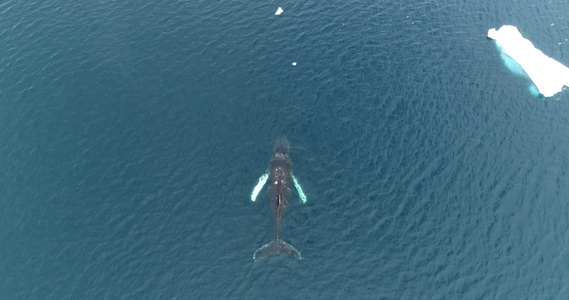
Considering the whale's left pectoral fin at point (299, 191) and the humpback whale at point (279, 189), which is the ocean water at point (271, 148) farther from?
the humpback whale at point (279, 189)

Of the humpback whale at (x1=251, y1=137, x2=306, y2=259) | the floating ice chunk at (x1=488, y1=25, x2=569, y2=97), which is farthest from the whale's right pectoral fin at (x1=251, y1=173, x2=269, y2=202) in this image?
the floating ice chunk at (x1=488, y1=25, x2=569, y2=97)

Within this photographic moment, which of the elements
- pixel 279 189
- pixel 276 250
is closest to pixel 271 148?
pixel 279 189

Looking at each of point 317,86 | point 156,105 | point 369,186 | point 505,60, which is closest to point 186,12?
point 156,105

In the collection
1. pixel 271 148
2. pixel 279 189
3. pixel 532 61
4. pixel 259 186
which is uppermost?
pixel 532 61

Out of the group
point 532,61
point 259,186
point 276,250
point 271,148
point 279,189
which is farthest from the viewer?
point 532,61

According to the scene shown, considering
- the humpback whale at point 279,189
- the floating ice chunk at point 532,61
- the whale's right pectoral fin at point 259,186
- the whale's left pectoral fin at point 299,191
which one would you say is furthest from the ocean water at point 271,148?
the floating ice chunk at point 532,61

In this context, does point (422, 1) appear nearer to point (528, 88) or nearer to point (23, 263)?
point (528, 88)

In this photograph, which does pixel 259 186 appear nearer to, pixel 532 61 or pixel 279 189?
pixel 279 189
